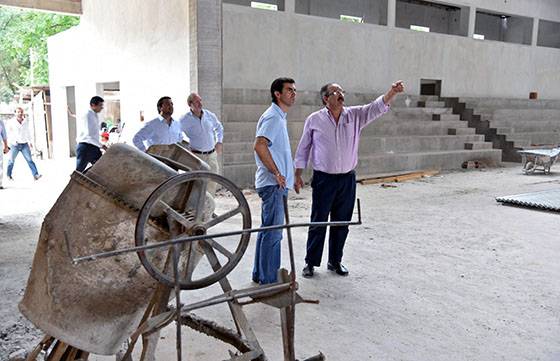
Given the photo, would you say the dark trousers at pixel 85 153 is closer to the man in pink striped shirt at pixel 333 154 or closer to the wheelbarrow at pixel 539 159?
the man in pink striped shirt at pixel 333 154

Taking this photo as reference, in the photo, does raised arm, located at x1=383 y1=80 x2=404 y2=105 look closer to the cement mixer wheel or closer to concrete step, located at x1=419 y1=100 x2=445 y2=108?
the cement mixer wheel

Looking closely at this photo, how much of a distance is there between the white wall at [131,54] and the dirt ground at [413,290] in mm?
3105

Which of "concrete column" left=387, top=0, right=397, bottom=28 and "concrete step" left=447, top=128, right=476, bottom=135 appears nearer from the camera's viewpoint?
"concrete step" left=447, top=128, right=476, bottom=135

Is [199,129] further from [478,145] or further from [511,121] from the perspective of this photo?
[511,121]

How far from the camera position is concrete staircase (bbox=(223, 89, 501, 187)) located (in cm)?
874

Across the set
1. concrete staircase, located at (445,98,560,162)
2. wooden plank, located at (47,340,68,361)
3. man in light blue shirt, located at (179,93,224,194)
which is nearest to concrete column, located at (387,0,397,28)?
concrete staircase, located at (445,98,560,162)

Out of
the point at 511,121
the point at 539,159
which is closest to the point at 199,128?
the point at 539,159

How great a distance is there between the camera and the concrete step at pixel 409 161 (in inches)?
329

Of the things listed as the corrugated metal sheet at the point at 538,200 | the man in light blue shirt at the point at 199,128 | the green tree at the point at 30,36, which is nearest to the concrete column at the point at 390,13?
the corrugated metal sheet at the point at 538,200

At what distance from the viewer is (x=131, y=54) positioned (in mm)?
9984

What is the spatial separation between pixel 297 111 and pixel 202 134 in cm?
428

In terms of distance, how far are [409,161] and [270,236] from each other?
737 cm

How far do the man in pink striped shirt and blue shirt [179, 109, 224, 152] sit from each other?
7.73 feet

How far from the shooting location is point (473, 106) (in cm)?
1361
